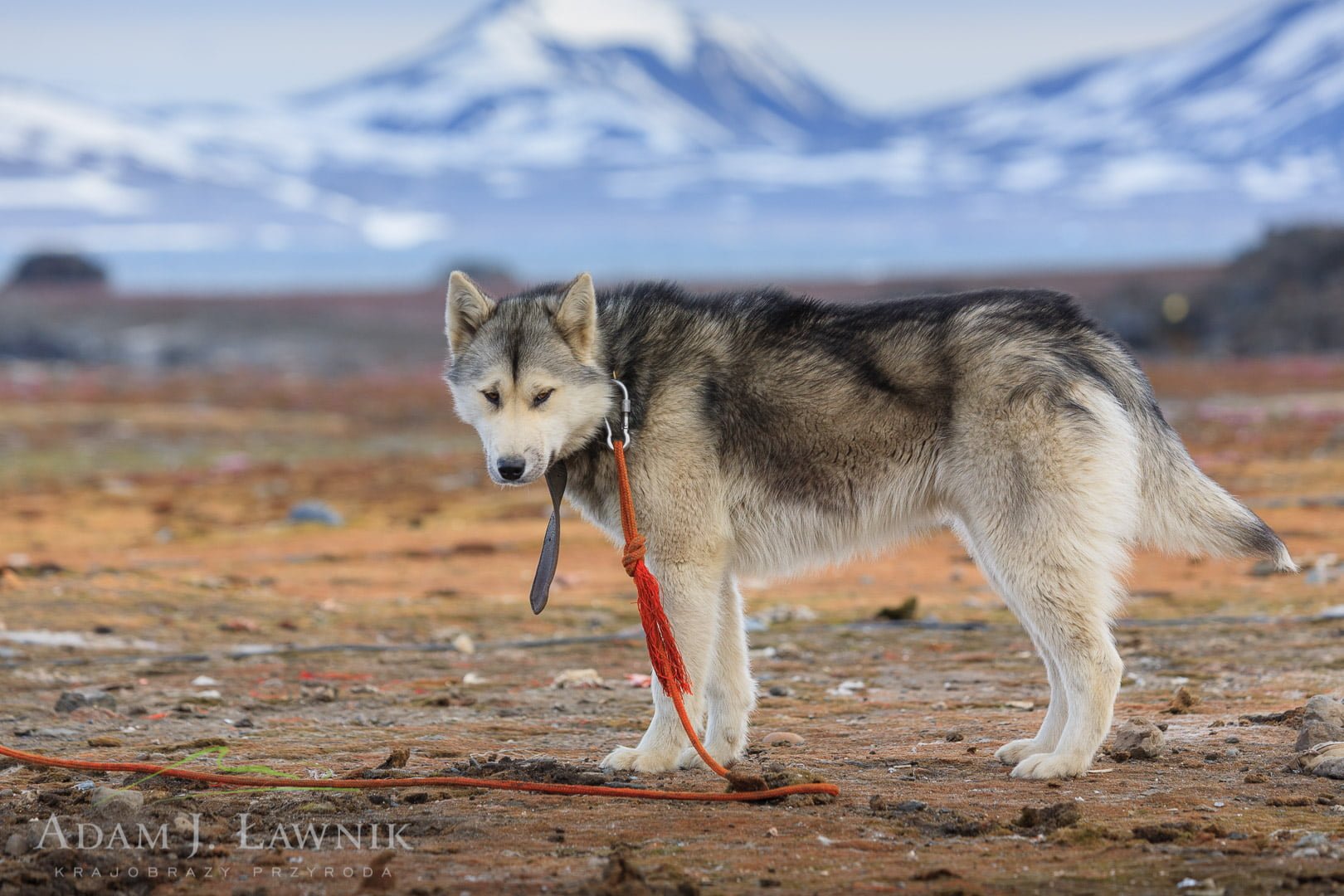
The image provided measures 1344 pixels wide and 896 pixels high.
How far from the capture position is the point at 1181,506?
21.0 feet

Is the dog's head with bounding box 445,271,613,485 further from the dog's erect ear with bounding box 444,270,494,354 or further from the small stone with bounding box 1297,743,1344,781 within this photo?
the small stone with bounding box 1297,743,1344,781

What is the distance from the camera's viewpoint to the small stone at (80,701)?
7.73 meters

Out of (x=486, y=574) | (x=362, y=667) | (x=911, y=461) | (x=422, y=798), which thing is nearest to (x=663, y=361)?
(x=911, y=461)

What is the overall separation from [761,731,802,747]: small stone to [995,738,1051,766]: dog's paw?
3.31 ft

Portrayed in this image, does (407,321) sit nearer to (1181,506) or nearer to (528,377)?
(528,377)

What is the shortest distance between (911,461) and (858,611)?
502 centimetres

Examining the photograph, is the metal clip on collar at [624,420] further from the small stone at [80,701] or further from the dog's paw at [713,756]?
the small stone at [80,701]

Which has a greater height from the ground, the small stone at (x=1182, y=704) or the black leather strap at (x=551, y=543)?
the black leather strap at (x=551, y=543)

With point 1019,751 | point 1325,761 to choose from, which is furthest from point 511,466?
point 1325,761

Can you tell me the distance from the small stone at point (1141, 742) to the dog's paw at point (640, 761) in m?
1.93

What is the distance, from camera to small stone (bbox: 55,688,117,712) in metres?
7.73

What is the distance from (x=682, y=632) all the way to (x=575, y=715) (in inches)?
65.4

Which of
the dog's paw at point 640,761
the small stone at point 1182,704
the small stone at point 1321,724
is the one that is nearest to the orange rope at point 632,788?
the dog's paw at point 640,761

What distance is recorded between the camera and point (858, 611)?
1115 centimetres
